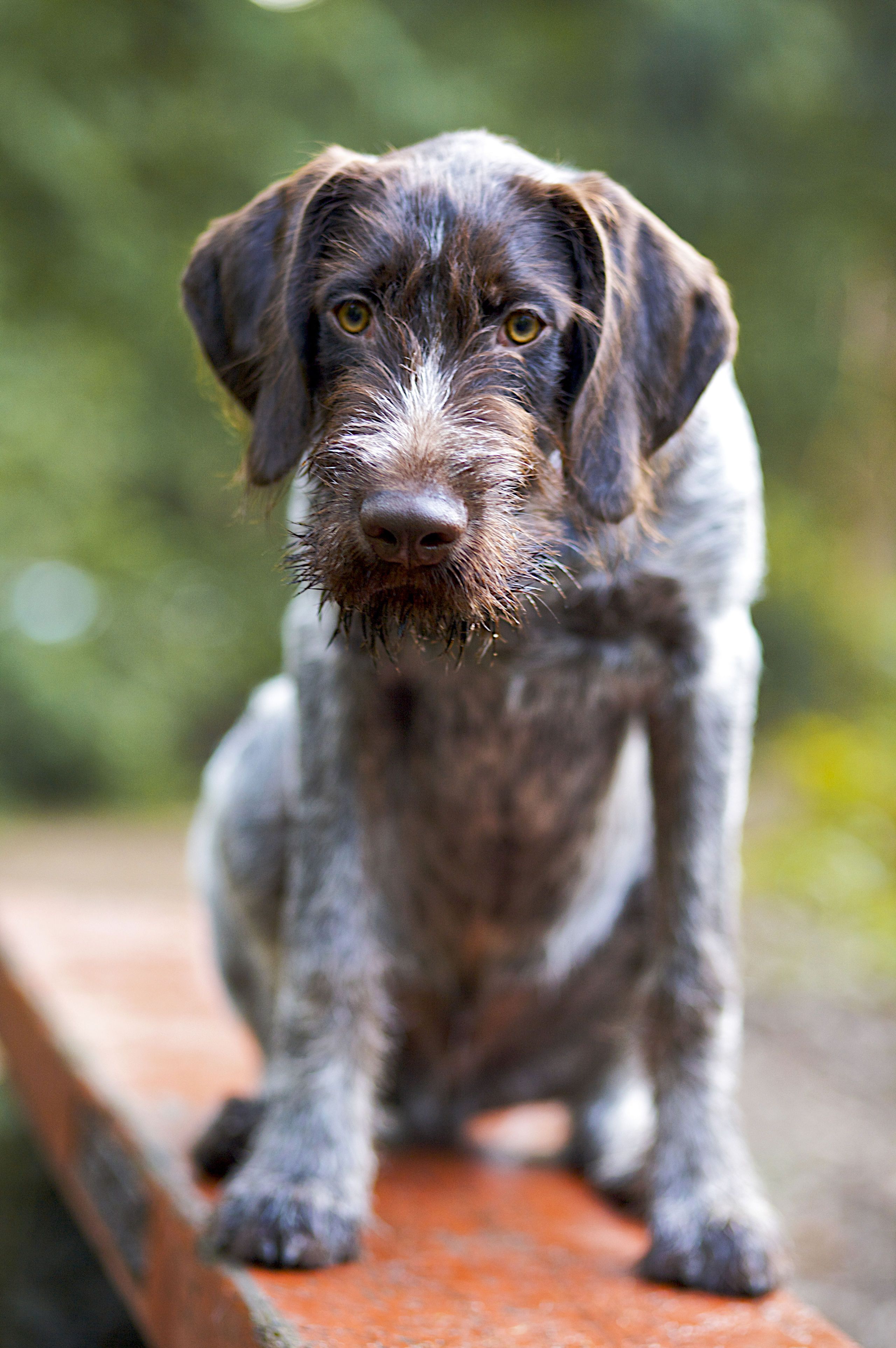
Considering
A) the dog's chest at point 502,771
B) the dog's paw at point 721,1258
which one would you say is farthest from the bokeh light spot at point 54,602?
the dog's paw at point 721,1258

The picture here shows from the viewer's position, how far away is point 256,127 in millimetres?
10492

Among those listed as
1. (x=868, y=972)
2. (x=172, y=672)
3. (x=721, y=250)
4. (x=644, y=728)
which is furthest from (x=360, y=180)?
(x=721, y=250)

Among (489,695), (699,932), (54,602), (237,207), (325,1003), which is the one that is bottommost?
(54,602)

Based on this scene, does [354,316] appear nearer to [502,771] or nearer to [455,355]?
[455,355]

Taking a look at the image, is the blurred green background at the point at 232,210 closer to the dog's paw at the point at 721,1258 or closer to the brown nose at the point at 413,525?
the dog's paw at the point at 721,1258

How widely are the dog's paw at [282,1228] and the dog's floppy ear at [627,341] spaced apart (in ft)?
4.23

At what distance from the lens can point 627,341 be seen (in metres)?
2.22

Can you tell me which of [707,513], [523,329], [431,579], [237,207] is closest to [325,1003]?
[431,579]

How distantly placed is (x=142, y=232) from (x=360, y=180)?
9.28 metres

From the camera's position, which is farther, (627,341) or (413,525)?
(627,341)

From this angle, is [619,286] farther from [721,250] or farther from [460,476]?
[721,250]

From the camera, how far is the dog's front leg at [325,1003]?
7.84ft

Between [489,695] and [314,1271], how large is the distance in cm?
106

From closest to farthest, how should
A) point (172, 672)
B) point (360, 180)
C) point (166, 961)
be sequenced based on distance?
point (360, 180) → point (166, 961) → point (172, 672)
